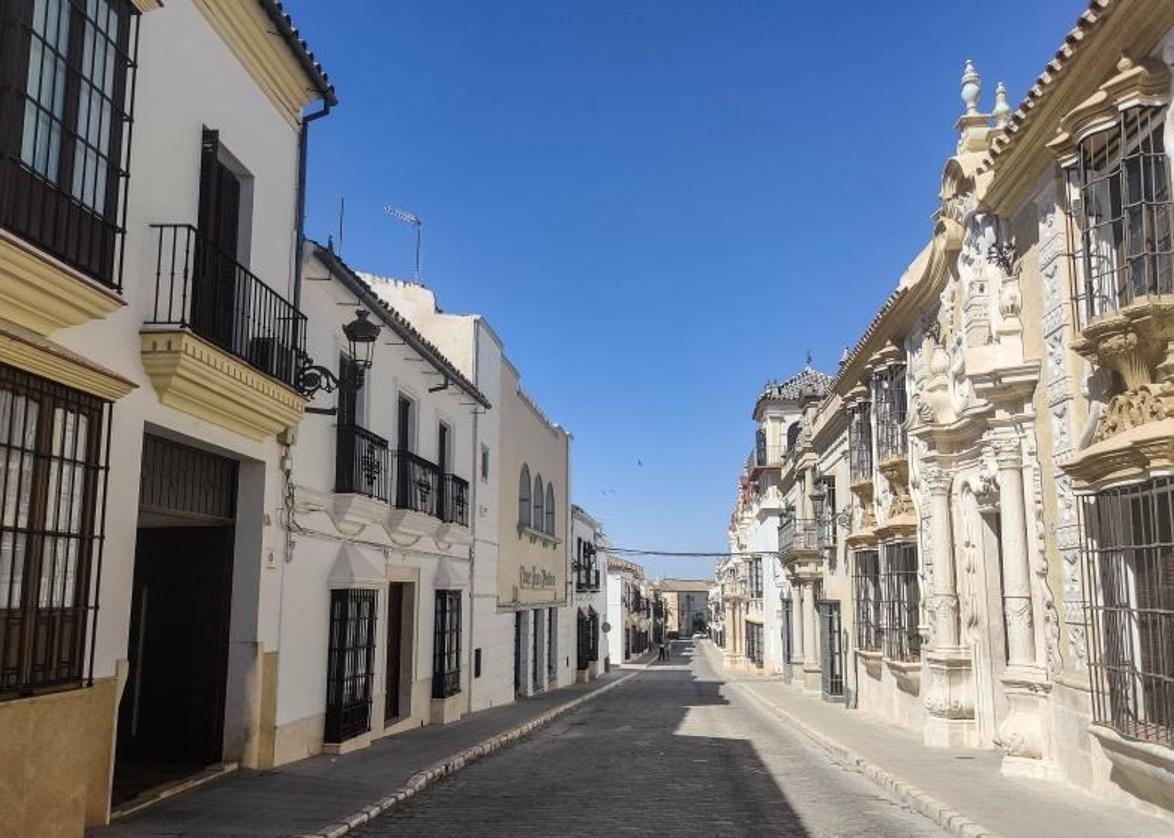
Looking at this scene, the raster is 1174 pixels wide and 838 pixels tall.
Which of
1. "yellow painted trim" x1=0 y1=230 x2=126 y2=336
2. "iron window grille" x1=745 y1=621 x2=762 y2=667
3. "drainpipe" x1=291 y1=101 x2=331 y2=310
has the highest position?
"drainpipe" x1=291 y1=101 x2=331 y2=310

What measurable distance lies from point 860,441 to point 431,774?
1119 cm

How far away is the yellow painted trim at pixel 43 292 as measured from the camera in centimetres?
596

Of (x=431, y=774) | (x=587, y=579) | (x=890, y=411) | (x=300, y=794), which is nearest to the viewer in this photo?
(x=300, y=794)

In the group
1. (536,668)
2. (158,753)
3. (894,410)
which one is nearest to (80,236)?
(158,753)

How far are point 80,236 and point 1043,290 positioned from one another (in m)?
8.59

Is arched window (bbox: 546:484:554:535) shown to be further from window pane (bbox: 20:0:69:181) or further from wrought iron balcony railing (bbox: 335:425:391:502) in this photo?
window pane (bbox: 20:0:69:181)

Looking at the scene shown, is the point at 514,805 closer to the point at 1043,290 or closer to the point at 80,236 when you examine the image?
the point at 80,236

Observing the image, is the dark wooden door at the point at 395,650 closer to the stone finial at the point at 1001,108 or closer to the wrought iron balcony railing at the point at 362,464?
the wrought iron balcony railing at the point at 362,464

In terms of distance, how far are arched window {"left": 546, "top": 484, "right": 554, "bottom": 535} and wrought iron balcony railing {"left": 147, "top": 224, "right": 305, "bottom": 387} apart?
18969mm

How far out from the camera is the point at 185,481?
9.34 meters

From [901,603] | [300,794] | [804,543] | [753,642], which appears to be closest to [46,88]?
[300,794]

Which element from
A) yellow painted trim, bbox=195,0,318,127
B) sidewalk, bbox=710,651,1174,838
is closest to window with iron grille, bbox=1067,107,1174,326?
sidewalk, bbox=710,651,1174,838

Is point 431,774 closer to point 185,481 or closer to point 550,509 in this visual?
point 185,481

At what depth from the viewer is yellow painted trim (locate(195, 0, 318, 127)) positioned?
366 inches
